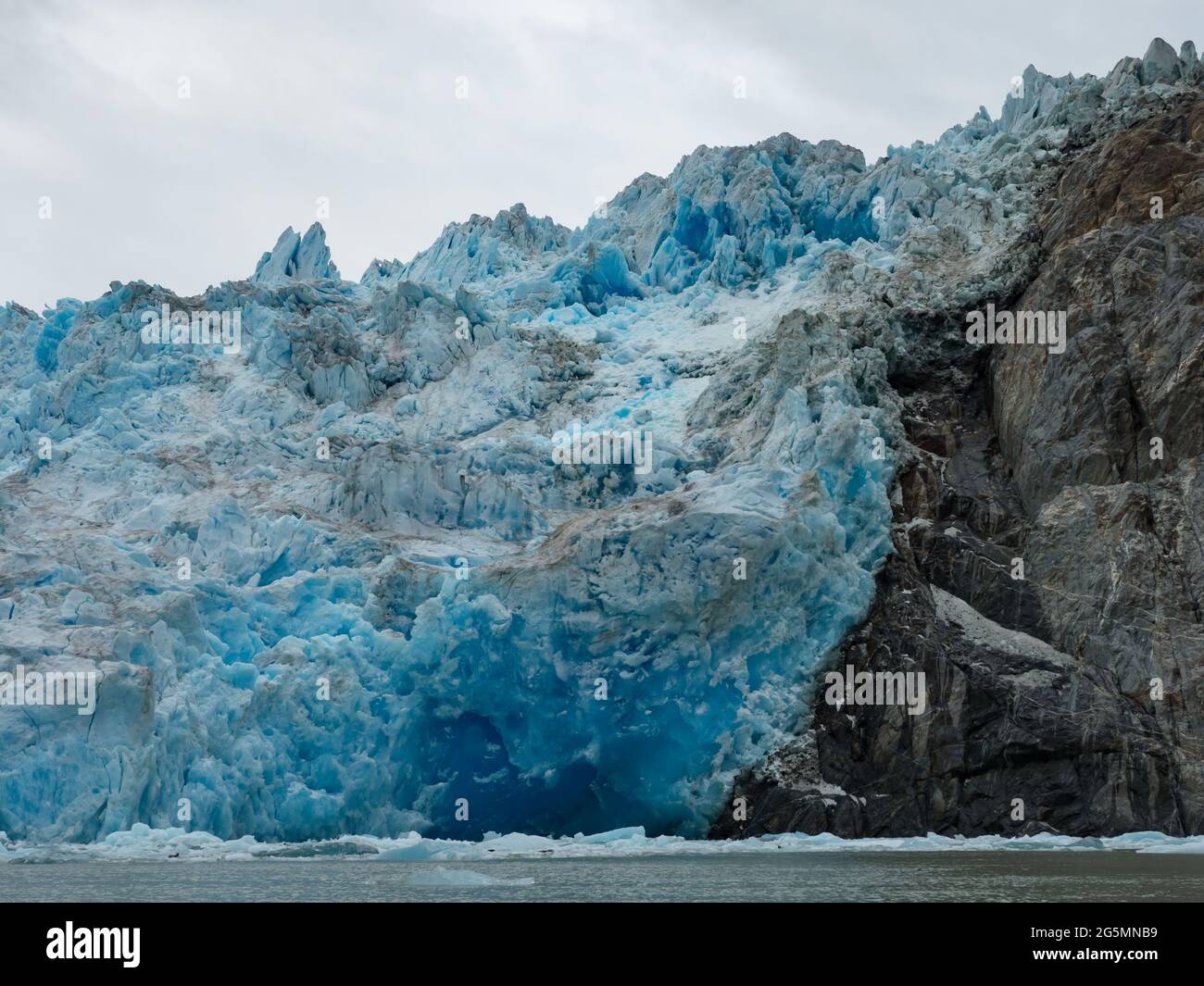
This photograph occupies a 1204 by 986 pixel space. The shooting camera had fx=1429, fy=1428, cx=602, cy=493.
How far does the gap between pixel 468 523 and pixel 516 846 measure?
9.05 meters

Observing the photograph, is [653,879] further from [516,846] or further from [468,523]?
[468,523]

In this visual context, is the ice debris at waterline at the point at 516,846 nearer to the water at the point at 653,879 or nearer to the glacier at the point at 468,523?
the water at the point at 653,879

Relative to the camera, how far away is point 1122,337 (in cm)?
3278

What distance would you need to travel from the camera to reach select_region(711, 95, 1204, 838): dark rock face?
2833 centimetres

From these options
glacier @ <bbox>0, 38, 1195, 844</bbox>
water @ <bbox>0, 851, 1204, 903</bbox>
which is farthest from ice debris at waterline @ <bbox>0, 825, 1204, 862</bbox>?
glacier @ <bbox>0, 38, 1195, 844</bbox>

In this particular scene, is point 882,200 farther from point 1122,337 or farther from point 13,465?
point 13,465

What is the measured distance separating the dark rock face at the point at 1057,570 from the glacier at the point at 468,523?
1348mm

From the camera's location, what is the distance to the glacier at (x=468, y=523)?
91.9ft

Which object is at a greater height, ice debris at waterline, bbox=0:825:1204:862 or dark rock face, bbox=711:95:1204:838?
dark rock face, bbox=711:95:1204:838

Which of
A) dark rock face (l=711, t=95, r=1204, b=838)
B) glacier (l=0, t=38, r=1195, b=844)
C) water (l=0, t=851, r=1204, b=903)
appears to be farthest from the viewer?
dark rock face (l=711, t=95, r=1204, b=838)

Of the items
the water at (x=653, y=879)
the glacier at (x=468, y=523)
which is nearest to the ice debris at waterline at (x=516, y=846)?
the water at (x=653, y=879)

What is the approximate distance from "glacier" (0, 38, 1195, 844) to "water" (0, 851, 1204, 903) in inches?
113

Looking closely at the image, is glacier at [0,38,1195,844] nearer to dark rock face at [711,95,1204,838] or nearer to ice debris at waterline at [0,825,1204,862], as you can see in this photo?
ice debris at waterline at [0,825,1204,862]

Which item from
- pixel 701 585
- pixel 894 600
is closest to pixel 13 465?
pixel 701 585
